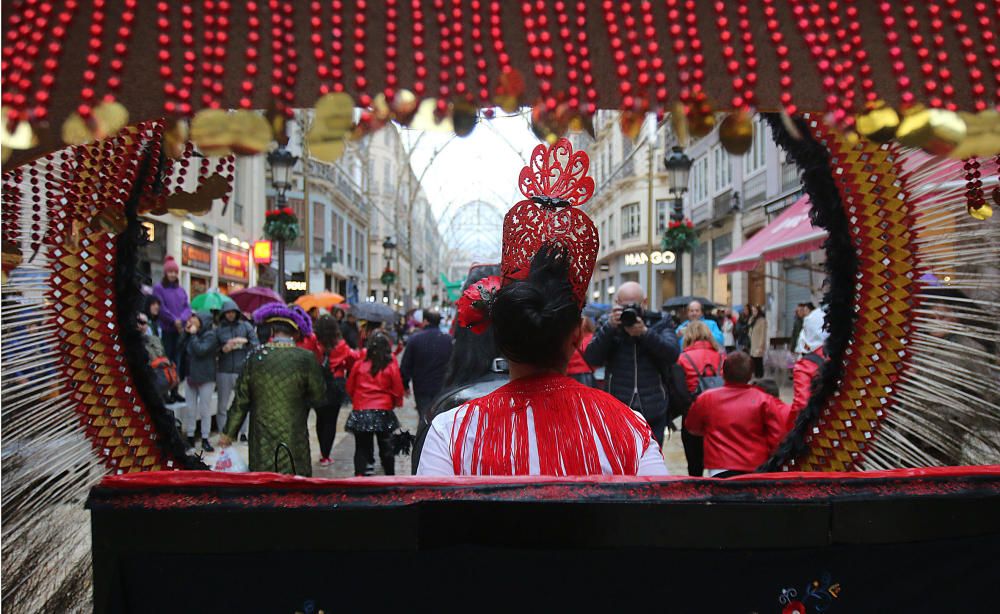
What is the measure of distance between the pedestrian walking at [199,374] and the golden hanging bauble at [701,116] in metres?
6.93

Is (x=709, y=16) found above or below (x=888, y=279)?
above

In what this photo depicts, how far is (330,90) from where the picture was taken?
1.27m

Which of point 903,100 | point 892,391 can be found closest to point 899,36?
point 903,100

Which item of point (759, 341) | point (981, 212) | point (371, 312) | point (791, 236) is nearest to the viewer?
point (981, 212)

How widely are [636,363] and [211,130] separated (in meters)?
3.91

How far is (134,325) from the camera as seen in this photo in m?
2.16

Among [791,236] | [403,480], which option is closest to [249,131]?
[403,480]

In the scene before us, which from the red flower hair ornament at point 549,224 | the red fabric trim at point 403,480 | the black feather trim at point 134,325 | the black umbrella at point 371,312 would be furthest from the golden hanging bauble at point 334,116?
the black umbrella at point 371,312

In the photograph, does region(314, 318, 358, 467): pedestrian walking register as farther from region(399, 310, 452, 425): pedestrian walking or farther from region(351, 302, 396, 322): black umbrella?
region(399, 310, 452, 425): pedestrian walking

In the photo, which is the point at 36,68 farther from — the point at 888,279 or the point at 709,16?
the point at 888,279

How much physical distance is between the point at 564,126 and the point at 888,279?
1.49 meters

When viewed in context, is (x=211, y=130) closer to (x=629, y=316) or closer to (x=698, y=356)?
(x=629, y=316)

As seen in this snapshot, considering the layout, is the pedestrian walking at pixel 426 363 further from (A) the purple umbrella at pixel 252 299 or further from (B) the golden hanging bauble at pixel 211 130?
(B) the golden hanging bauble at pixel 211 130

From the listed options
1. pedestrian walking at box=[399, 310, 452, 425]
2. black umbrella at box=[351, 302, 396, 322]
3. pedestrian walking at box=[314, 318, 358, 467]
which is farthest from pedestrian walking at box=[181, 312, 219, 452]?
pedestrian walking at box=[399, 310, 452, 425]
